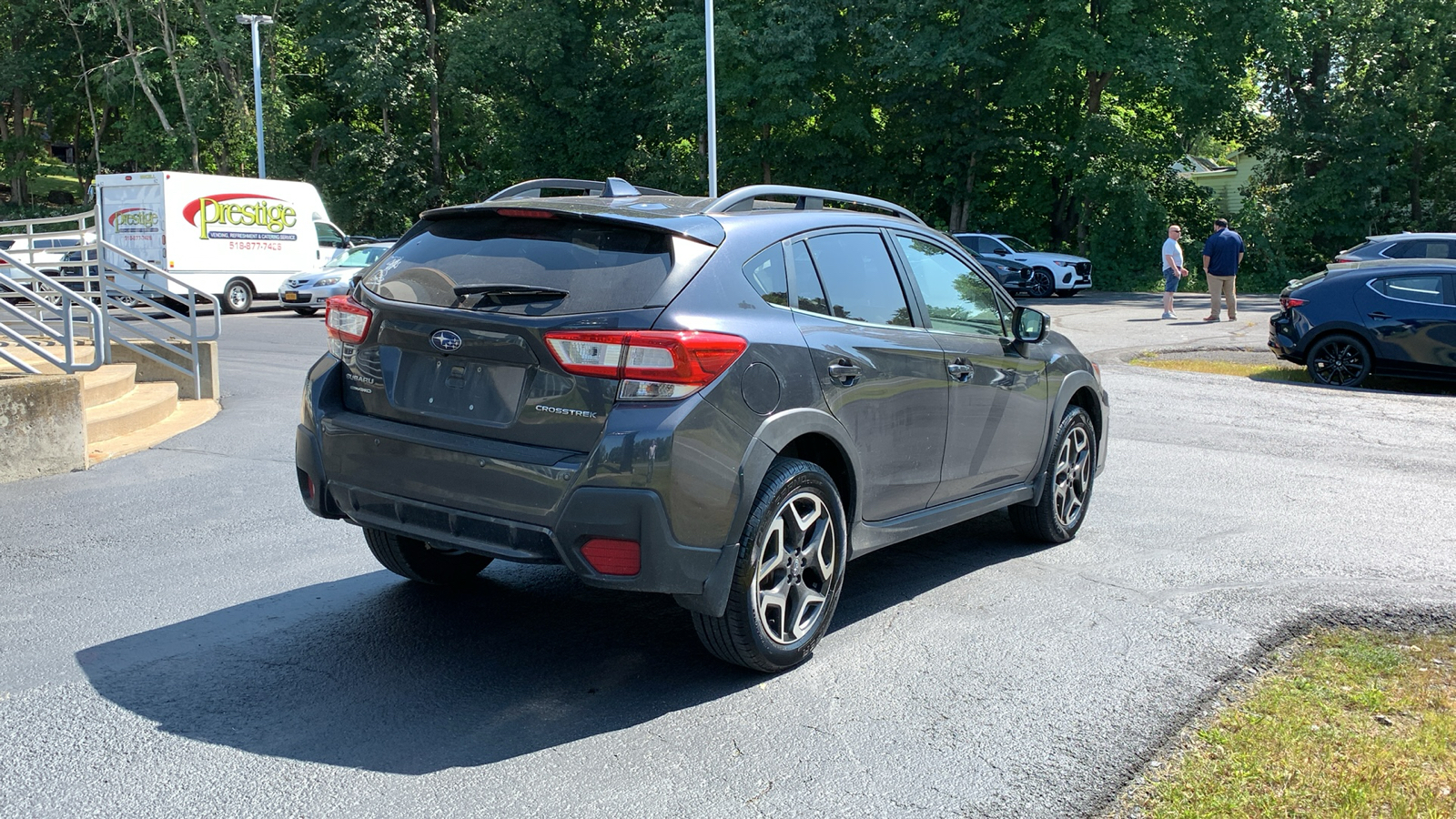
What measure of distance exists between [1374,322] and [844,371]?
37.2 feet

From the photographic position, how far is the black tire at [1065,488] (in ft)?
20.6

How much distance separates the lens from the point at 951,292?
18.6 ft

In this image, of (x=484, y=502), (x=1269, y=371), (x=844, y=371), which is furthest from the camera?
(x=1269, y=371)

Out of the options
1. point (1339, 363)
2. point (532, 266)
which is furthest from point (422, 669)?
point (1339, 363)

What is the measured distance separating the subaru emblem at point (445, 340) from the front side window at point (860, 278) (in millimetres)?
1466

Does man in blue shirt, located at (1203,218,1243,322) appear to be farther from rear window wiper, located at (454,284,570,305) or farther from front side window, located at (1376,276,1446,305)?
rear window wiper, located at (454,284,570,305)

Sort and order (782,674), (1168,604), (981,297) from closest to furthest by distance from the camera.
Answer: (782,674) < (1168,604) < (981,297)

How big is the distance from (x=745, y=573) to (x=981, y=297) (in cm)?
235

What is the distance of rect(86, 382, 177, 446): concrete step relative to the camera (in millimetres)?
9094

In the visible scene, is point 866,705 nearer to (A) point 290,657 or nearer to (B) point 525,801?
(B) point 525,801

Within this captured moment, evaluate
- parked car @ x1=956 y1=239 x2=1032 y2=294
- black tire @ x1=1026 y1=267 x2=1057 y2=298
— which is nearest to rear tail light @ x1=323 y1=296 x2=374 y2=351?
parked car @ x1=956 y1=239 x2=1032 y2=294

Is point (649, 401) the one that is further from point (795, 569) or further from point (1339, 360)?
point (1339, 360)

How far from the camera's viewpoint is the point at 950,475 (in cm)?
543

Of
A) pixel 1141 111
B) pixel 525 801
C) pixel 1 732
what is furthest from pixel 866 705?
pixel 1141 111
